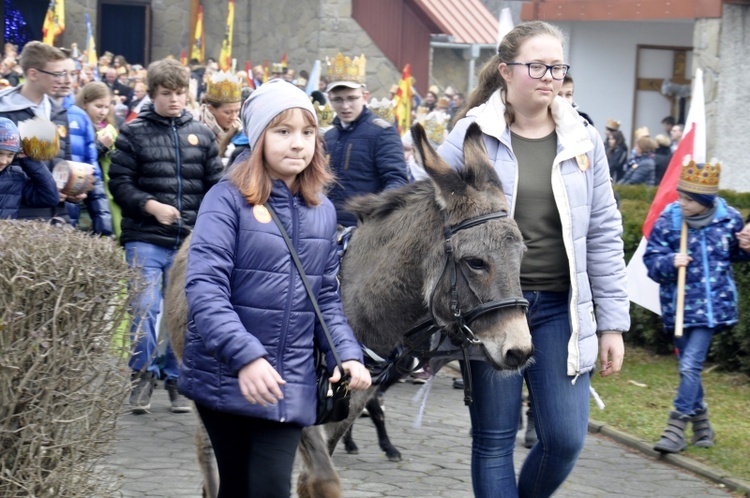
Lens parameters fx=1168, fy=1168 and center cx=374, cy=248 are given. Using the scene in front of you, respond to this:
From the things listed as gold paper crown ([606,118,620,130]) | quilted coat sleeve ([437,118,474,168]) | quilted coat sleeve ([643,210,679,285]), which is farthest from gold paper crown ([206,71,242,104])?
gold paper crown ([606,118,620,130])

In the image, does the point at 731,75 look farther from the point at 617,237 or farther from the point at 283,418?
the point at 283,418

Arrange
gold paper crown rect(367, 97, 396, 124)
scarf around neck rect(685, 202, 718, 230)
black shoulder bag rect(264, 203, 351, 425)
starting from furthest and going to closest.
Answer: gold paper crown rect(367, 97, 396, 124) < scarf around neck rect(685, 202, 718, 230) < black shoulder bag rect(264, 203, 351, 425)

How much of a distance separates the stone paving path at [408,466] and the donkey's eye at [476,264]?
2499mm

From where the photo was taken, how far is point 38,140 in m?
7.44

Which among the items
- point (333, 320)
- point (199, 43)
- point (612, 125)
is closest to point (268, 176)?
point (333, 320)

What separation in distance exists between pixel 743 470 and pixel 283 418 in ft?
13.9

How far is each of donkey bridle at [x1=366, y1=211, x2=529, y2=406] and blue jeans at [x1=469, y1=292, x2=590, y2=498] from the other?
12 centimetres

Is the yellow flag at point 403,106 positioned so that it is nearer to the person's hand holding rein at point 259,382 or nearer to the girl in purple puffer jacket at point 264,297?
the girl in purple puffer jacket at point 264,297

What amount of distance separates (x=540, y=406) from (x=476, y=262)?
0.71 meters

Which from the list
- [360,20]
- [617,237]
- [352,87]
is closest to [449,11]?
[360,20]

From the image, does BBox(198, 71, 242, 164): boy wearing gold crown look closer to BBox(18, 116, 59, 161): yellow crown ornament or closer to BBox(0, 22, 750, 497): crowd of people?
BBox(18, 116, 59, 161): yellow crown ornament

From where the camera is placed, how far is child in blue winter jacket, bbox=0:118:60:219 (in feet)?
23.3

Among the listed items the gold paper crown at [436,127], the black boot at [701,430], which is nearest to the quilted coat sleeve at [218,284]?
the black boot at [701,430]

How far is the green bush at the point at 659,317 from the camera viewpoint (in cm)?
950
